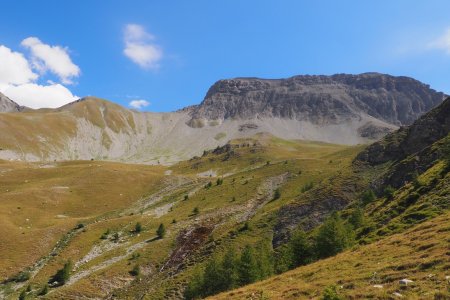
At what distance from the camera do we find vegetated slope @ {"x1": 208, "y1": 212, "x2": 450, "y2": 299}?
831 inches

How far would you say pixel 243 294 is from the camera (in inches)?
1242

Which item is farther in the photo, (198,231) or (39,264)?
(198,231)

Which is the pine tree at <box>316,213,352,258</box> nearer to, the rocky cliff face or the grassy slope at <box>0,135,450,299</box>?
Result: the grassy slope at <box>0,135,450,299</box>

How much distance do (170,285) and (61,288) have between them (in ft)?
61.2

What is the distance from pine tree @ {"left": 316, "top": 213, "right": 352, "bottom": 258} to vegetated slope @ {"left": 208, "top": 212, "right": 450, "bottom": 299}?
7.45m

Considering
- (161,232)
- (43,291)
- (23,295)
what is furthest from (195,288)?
(161,232)

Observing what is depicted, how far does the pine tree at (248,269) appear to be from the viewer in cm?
4662

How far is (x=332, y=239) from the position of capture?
151 feet

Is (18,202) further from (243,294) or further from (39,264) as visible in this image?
(243,294)

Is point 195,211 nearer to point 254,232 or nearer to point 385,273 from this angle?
point 254,232

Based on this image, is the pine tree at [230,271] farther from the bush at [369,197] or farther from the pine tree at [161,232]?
the pine tree at [161,232]

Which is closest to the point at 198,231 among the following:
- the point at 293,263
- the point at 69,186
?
the point at 293,263

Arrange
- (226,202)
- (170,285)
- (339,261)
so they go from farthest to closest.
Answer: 1. (226,202)
2. (170,285)
3. (339,261)

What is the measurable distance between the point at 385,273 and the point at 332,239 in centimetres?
2141
